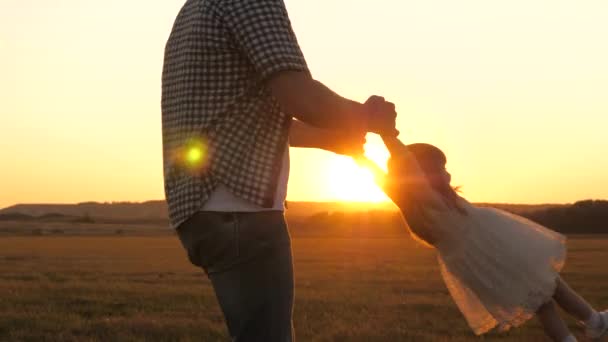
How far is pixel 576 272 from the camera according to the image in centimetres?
1658

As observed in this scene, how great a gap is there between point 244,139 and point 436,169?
264cm

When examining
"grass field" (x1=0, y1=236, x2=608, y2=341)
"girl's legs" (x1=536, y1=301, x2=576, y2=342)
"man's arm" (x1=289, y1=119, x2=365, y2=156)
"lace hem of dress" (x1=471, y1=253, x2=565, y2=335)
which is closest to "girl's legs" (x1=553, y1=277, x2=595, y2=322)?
"girl's legs" (x1=536, y1=301, x2=576, y2=342)

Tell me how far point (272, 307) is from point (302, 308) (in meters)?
7.80

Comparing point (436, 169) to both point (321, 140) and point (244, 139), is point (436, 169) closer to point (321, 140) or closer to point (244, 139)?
point (321, 140)

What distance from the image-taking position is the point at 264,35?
6.76 ft

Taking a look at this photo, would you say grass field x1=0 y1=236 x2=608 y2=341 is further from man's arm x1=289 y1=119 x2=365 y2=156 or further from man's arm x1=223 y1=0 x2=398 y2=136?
man's arm x1=223 y1=0 x2=398 y2=136

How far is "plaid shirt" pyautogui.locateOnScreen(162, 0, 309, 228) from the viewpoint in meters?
2.08

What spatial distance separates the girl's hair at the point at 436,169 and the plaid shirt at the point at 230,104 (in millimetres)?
2324

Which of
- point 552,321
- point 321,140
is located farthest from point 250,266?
point 552,321

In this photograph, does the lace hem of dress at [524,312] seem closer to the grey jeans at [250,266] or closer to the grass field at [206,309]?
the grey jeans at [250,266]

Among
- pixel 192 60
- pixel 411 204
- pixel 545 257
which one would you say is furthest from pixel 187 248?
pixel 545 257

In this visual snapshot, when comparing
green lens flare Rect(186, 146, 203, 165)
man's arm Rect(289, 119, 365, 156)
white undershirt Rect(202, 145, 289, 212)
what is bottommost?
white undershirt Rect(202, 145, 289, 212)

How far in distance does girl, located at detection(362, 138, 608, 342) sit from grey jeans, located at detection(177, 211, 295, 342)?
1.78 meters

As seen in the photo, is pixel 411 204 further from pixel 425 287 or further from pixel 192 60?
pixel 425 287
